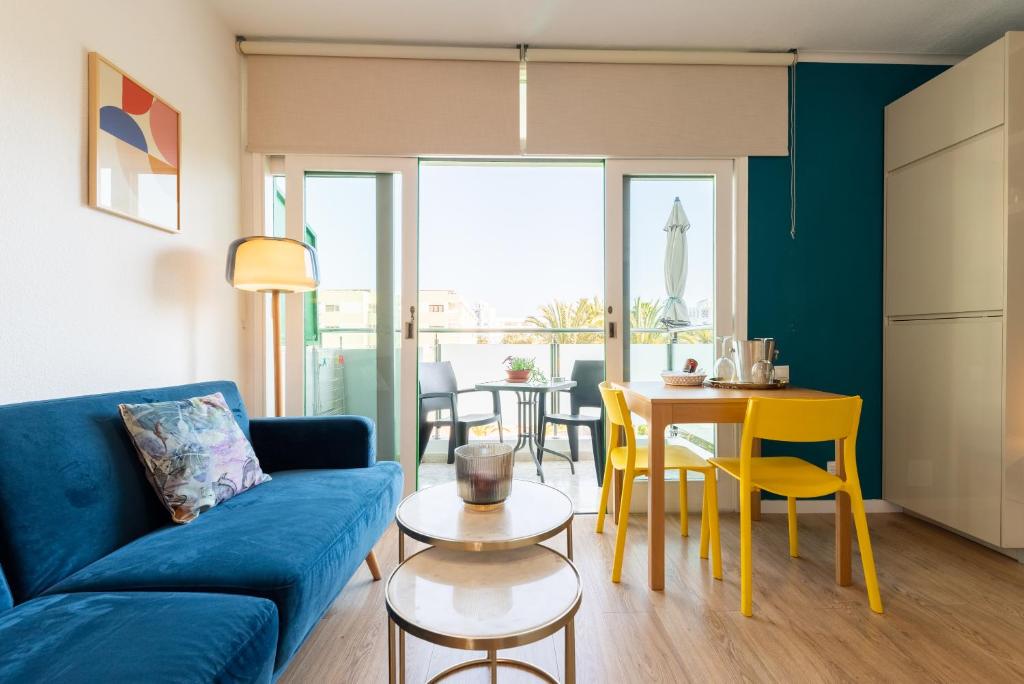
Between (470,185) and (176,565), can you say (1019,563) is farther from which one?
(470,185)

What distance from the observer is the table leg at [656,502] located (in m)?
1.87

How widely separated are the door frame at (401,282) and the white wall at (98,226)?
33cm

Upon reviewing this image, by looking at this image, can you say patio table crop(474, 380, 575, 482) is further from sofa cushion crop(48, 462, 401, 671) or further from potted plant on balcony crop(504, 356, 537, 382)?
sofa cushion crop(48, 462, 401, 671)

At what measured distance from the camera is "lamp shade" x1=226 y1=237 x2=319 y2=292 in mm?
2117

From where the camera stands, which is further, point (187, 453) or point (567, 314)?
point (567, 314)

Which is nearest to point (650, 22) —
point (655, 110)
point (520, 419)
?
point (655, 110)

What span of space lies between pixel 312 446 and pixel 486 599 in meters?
1.24

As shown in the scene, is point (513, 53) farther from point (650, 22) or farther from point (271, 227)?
point (271, 227)

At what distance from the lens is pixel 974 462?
222 centimetres

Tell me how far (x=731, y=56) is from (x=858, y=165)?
970 millimetres

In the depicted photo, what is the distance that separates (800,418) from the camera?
1.68 m

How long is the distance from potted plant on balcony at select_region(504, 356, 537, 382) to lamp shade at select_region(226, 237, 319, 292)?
1.94 metres

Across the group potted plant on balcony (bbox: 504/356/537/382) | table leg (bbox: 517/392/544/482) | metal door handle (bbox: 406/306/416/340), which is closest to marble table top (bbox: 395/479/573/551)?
metal door handle (bbox: 406/306/416/340)

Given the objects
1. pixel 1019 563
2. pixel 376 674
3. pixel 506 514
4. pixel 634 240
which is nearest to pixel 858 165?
pixel 634 240
